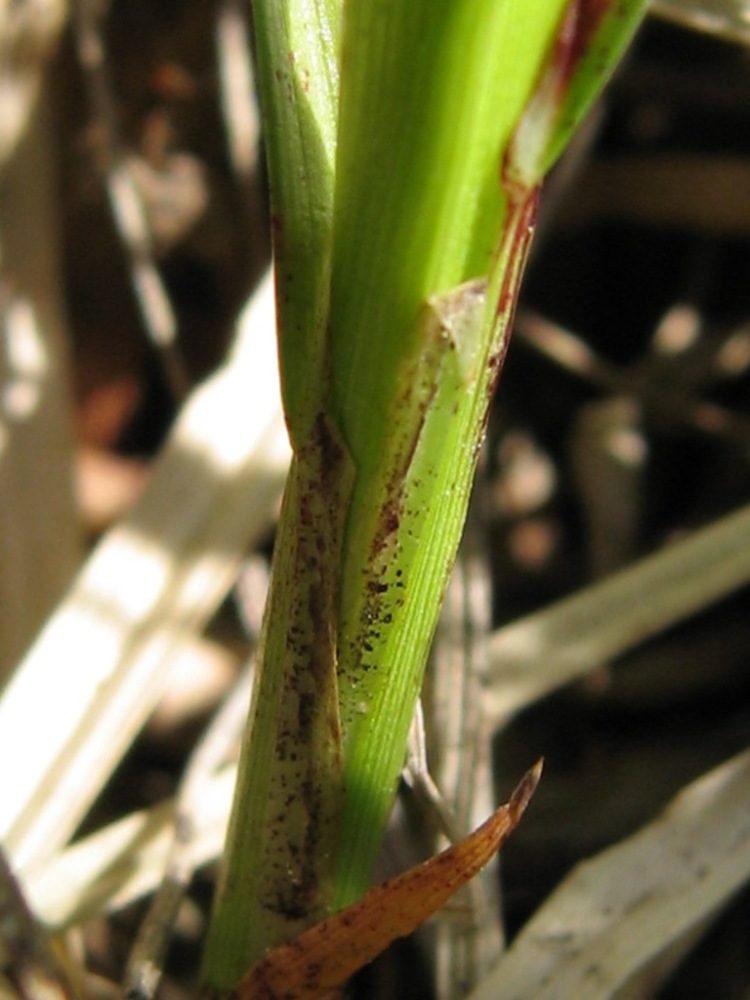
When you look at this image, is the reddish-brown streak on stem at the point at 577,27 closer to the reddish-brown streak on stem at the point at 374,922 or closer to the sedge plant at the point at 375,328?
the sedge plant at the point at 375,328

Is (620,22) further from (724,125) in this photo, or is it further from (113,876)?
(724,125)

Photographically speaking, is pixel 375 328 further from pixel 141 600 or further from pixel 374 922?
pixel 141 600

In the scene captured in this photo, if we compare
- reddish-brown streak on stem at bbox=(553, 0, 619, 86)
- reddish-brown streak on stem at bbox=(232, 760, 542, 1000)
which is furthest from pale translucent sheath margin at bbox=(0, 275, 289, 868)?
reddish-brown streak on stem at bbox=(553, 0, 619, 86)

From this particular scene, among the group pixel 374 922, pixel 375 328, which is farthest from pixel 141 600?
pixel 375 328

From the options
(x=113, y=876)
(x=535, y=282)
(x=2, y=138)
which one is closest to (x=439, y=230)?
(x=113, y=876)

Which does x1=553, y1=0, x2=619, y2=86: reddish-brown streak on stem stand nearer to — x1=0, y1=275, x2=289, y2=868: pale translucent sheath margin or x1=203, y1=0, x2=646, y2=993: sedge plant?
x1=203, y1=0, x2=646, y2=993: sedge plant
